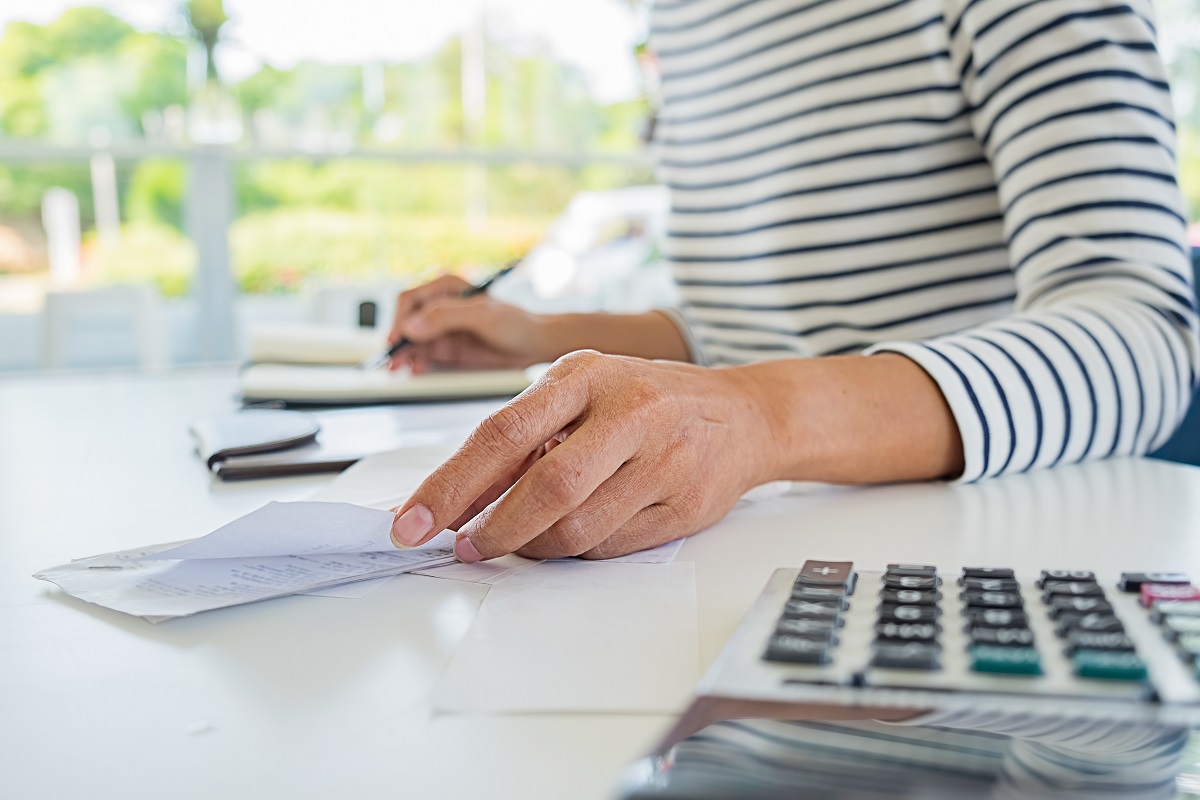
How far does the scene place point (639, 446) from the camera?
531mm

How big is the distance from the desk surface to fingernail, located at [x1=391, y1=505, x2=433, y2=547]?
22 millimetres

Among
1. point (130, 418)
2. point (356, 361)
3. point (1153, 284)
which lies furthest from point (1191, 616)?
point (356, 361)

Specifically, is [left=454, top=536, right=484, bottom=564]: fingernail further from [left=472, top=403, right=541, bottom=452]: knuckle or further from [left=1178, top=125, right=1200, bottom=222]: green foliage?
[left=1178, top=125, right=1200, bottom=222]: green foliage

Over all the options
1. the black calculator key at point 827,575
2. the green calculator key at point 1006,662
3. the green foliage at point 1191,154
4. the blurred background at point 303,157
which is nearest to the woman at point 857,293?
the black calculator key at point 827,575

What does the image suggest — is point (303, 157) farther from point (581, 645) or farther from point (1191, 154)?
point (1191, 154)

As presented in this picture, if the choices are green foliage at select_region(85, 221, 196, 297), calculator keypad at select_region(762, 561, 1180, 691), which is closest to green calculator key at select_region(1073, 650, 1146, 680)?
calculator keypad at select_region(762, 561, 1180, 691)

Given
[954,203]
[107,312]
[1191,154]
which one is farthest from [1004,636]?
[1191,154]

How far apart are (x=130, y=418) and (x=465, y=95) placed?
149 inches

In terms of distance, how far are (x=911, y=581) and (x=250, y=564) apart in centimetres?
30

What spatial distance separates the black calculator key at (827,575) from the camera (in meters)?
0.42

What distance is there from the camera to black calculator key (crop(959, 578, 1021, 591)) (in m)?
0.40

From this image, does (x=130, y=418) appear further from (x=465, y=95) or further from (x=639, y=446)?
(x=465, y=95)

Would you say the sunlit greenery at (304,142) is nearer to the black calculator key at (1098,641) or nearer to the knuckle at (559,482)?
the knuckle at (559,482)

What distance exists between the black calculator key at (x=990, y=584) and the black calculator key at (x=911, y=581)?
10 mm
